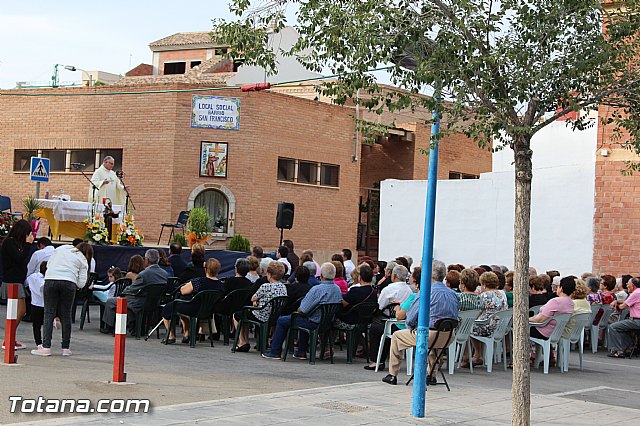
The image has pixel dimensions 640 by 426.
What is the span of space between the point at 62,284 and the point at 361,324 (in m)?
4.45

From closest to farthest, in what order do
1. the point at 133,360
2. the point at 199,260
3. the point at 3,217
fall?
the point at 133,360 → the point at 199,260 → the point at 3,217

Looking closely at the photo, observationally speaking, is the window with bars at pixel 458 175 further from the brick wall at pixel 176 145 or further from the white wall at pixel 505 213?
the white wall at pixel 505 213

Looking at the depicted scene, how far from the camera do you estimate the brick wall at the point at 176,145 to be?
33844 mm

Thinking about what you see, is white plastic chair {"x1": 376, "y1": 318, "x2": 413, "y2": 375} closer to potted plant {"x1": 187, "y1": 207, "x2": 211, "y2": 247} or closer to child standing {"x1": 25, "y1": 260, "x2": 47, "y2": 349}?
child standing {"x1": 25, "y1": 260, "x2": 47, "y2": 349}

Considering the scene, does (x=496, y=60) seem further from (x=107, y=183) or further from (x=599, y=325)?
(x=107, y=183)

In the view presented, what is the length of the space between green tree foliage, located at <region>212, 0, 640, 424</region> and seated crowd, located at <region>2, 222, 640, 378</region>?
3475mm

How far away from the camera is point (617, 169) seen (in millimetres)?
23703

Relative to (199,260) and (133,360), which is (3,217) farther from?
(133,360)

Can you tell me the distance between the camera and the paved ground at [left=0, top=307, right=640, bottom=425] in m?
9.53

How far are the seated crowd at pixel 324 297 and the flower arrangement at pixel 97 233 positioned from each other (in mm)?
4133

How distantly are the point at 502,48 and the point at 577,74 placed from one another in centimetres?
74

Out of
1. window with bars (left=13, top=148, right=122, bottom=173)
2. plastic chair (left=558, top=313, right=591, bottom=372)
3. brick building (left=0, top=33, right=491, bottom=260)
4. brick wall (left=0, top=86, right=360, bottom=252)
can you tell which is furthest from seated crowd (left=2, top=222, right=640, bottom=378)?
window with bars (left=13, top=148, right=122, bottom=173)

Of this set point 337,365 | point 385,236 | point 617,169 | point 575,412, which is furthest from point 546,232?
point 575,412

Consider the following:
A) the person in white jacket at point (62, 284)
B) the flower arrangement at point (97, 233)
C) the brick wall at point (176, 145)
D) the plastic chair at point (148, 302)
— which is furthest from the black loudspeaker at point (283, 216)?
the person in white jacket at point (62, 284)
